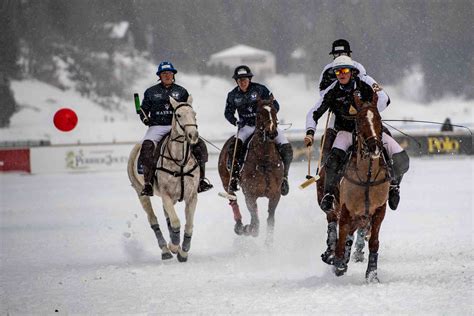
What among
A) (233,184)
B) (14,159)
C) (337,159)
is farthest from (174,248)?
(14,159)

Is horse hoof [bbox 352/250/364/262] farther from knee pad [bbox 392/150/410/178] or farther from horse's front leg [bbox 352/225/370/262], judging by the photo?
knee pad [bbox 392/150/410/178]

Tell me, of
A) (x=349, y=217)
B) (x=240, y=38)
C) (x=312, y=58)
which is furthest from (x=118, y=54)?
(x=349, y=217)

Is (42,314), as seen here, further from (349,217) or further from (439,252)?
(439,252)

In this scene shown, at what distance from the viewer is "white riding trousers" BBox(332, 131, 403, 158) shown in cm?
816

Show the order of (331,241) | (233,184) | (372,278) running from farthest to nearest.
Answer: (233,184)
(331,241)
(372,278)

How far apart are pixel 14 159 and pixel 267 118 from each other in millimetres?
20501

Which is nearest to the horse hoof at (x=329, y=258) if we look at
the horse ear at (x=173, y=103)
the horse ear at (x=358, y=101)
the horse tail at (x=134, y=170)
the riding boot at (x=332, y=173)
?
the riding boot at (x=332, y=173)

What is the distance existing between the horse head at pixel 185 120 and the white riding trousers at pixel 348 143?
6.64ft

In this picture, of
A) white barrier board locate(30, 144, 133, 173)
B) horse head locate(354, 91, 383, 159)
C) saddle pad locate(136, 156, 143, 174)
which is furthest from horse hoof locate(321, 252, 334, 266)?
white barrier board locate(30, 144, 133, 173)

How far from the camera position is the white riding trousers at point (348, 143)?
8.16 m

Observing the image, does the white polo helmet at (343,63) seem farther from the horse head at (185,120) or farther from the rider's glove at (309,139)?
the horse head at (185,120)

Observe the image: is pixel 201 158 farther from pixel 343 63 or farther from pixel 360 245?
pixel 343 63

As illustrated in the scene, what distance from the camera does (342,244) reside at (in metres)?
8.04

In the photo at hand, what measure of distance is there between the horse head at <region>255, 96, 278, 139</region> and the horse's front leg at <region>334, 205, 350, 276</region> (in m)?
2.89
